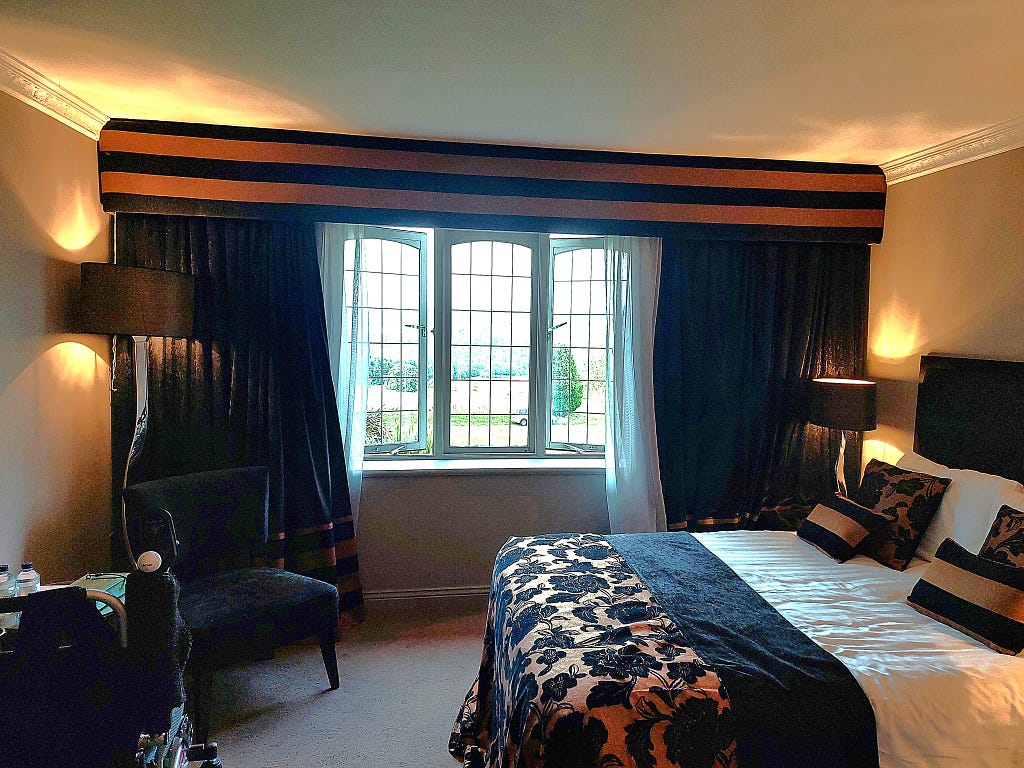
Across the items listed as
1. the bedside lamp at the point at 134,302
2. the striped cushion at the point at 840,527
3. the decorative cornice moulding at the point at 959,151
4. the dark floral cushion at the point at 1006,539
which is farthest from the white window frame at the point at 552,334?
the dark floral cushion at the point at 1006,539

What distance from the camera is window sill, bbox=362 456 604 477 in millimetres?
3875

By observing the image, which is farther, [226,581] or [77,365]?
[77,365]

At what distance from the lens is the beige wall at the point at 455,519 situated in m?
3.88

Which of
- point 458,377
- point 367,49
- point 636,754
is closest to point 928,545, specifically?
point 636,754

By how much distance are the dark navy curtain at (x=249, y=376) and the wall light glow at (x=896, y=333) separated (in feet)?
10.2

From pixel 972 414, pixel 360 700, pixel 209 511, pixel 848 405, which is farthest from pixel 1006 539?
pixel 209 511

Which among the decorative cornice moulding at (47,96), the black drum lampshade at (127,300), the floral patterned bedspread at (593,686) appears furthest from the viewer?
the black drum lampshade at (127,300)

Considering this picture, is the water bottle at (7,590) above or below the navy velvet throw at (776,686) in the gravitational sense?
above

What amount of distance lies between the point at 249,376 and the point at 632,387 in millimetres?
2062

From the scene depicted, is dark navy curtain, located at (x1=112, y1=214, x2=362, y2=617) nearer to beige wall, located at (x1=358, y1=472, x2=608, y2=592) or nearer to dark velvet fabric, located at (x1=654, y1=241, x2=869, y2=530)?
beige wall, located at (x1=358, y1=472, x2=608, y2=592)

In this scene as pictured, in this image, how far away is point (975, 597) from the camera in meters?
2.25

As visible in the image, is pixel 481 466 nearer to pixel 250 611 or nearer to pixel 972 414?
pixel 250 611

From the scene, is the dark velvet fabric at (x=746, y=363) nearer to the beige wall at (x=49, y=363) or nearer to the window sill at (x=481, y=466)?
the window sill at (x=481, y=466)

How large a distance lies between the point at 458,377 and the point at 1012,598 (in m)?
2.89
